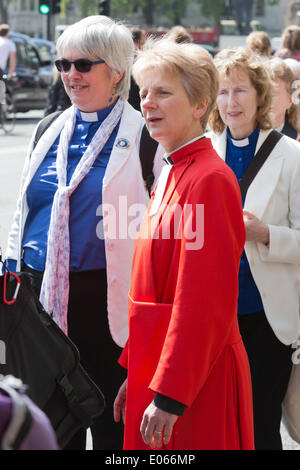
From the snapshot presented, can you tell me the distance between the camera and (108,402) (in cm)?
331

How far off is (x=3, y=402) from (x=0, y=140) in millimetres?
16271

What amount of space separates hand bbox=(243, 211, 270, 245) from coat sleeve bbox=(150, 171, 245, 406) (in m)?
0.91

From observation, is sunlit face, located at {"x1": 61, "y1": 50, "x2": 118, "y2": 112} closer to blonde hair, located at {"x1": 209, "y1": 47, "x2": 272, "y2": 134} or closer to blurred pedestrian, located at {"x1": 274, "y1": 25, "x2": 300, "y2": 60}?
blonde hair, located at {"x1": 209, "y1": 47, "x2": 272, "y2": 134}

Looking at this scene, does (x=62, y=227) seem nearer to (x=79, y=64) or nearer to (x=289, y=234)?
(x=79, y=64)

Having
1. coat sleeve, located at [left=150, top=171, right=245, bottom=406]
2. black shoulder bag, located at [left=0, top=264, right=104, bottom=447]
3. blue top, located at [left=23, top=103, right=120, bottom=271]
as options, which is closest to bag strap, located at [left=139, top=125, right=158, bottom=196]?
blue top, located at [left=23, top=103, right=120, bottom=271]

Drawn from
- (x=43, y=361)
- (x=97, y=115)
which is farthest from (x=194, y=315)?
(x=97, y=115)

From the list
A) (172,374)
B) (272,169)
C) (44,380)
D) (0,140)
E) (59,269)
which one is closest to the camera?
(172,374)

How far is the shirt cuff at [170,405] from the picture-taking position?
2.25 m

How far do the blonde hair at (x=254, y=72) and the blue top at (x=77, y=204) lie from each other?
507mm

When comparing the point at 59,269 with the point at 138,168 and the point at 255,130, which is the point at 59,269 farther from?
the point at 255,130

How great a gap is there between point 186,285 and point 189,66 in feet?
2.13

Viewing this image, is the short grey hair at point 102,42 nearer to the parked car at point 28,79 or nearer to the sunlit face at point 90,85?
the sunlit face at point 90,85

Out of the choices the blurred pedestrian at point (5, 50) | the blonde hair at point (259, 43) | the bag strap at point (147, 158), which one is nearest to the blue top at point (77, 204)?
the bag strap at point (147, 158)

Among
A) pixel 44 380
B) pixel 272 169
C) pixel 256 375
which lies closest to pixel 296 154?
pixel 272 169
